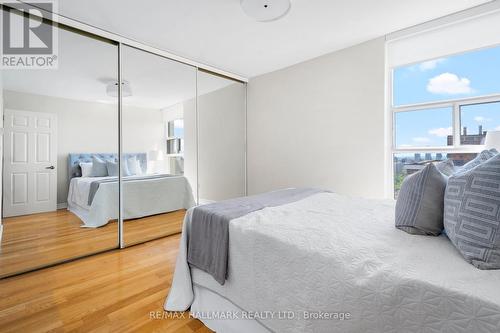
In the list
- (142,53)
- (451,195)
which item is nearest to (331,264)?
(451,195)

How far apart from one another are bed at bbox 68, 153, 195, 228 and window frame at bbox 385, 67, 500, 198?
281cm

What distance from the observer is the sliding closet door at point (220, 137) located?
146 inches

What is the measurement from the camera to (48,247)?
237 centimetres

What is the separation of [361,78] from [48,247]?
413 centimetres

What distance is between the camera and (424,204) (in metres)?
1.13

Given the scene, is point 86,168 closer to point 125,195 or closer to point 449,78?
point 125,195

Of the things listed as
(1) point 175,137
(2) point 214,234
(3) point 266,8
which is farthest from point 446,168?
(1) point 175,137

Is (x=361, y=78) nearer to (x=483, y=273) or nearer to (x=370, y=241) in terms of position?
(x=370, y=241)

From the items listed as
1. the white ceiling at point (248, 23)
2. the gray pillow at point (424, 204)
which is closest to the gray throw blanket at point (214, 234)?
the gray pillow at point (424, 204)

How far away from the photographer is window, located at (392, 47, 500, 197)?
2336 mm

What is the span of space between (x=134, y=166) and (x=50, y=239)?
3.66 ft

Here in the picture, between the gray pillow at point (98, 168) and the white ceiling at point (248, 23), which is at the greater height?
the white ceiling at point (248, 23)

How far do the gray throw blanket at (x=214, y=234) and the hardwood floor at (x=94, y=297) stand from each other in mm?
429

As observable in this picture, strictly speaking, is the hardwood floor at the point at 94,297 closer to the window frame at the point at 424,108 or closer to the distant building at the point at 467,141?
the window frame at the point at 424,108
